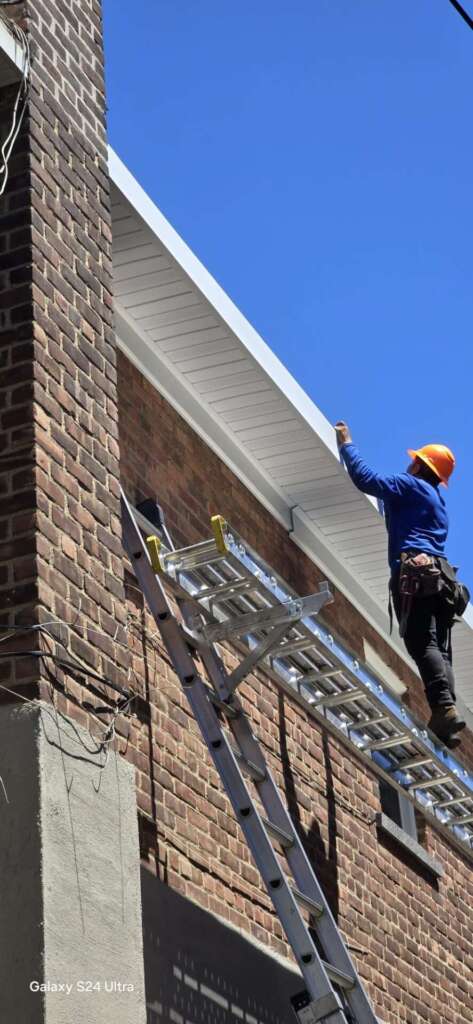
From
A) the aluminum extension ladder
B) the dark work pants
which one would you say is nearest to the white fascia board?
the dark work pants

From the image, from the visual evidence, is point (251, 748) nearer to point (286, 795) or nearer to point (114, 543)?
point (286, 795)

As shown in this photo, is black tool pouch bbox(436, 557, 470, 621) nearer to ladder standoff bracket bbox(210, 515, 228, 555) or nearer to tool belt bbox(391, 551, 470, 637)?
tool belt bbox(391, 551, 470, 637)

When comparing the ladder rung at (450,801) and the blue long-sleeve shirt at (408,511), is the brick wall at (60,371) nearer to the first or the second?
the blue long-sleeve shirt at (408,511)

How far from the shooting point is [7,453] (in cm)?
626

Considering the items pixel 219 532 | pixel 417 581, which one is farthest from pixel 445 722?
pixel 219 532

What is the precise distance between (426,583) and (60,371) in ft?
13.7

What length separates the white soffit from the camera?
9.38 metres

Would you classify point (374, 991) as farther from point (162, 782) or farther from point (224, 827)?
point (162, 782)

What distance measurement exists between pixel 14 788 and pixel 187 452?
476 cm

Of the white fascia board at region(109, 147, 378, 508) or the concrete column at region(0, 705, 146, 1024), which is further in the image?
the white fascia board at region(109, 147, 378, 508)

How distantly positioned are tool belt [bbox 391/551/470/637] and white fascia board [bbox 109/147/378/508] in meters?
1.16

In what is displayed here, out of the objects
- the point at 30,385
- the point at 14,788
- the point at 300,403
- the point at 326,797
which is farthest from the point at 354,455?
the point at 14,788

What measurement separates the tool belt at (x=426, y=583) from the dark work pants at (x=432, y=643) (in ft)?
0.19

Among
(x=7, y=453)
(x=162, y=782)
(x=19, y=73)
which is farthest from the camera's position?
(x=162, y=782)
